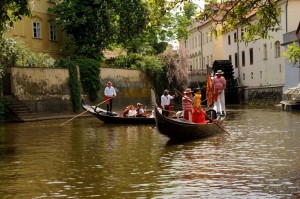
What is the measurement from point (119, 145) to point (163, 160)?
3.97 meters

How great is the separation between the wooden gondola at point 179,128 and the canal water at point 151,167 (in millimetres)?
435

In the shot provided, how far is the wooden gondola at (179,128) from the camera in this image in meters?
16.5

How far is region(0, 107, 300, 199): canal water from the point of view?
920 cm

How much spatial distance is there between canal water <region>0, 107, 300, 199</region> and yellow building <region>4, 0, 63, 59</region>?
22.9m

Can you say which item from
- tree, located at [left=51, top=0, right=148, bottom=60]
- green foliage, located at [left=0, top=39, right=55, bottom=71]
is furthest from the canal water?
tree, located at [left=51, top=0, right=148, bottom=60]

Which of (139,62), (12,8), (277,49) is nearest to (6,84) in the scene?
(12,8)

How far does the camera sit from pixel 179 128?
1688 cm

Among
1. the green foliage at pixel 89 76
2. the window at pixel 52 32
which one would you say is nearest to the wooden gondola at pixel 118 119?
the green foliage at pixel 89 76

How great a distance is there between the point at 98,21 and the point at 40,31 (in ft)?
20.7

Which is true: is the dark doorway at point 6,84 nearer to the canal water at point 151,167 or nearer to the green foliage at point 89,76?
the green foliage at point 89,76

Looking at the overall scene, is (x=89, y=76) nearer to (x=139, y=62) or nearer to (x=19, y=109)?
(x=19, y=109)

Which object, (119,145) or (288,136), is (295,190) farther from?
(288,136)

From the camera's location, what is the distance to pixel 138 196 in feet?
28.7

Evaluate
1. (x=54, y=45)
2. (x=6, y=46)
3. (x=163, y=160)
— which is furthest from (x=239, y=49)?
(x=163, y=160)
